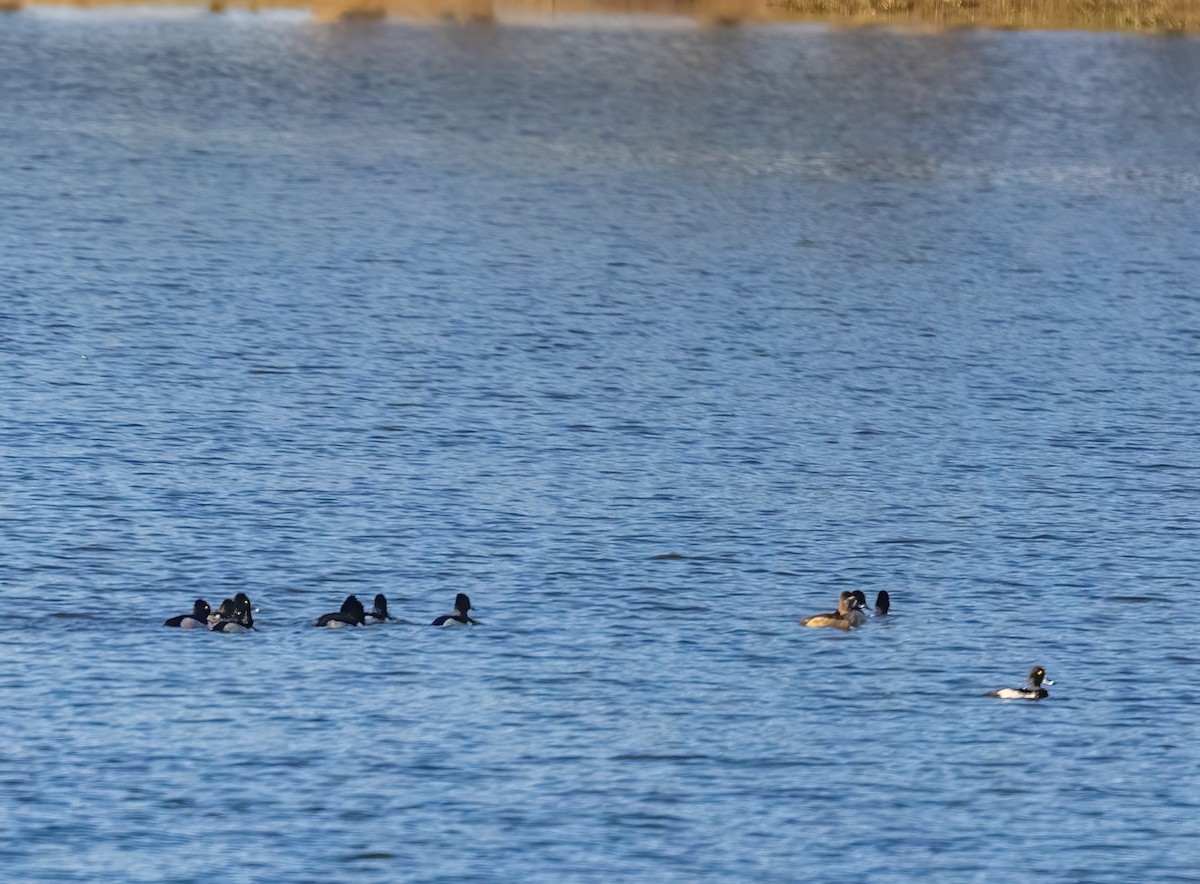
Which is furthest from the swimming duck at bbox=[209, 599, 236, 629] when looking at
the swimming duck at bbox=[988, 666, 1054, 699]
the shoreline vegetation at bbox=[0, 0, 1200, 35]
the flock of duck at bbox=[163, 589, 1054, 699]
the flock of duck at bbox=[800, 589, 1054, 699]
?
the shoreline vegetation at bbox=[0, 0, 1200, 35]

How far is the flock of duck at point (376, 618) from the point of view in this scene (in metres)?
27.1

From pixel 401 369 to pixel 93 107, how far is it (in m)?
44.8

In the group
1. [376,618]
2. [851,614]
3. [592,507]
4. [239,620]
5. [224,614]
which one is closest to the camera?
[224,614]

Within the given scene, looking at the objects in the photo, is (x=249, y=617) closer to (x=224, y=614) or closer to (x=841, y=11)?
(x=224, y=614)

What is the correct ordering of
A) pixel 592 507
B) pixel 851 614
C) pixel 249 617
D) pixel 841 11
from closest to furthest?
pixel 249 617 < pixel 851 614 < pixel 592 507 < pixel 841 11

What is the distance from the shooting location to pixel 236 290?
177 feet

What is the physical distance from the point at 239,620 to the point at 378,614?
1852mm

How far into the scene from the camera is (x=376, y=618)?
1133 inches

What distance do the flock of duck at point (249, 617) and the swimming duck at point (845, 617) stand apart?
475cm

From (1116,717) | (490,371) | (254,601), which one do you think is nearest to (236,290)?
(490,371)

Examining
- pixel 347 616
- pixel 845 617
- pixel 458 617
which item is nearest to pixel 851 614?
pixel 845 617

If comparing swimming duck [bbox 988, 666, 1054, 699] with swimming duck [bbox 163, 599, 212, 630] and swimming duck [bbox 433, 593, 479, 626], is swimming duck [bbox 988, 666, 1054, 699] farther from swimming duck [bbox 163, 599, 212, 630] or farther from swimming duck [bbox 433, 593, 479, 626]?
swimming duck [bbox 163, 599, 212, 630]

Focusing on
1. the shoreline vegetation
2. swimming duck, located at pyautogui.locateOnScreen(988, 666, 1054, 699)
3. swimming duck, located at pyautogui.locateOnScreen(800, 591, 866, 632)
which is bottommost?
swimming duck, located at pyautogui.locateOnScreen(988, 666, 1054, 699)

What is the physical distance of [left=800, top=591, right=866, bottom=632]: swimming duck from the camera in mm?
29359
